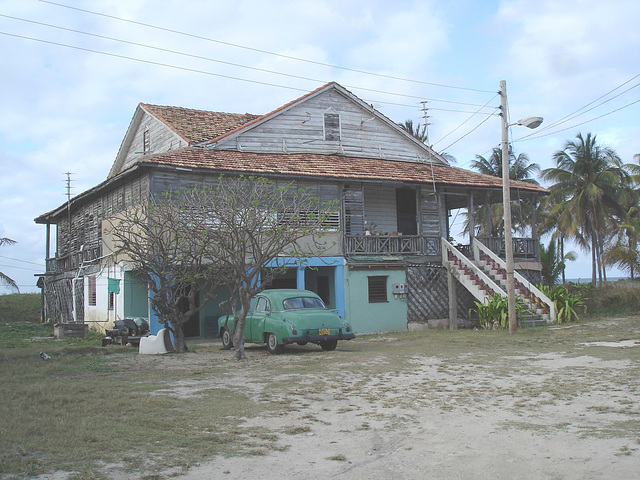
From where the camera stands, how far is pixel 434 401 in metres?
8.56

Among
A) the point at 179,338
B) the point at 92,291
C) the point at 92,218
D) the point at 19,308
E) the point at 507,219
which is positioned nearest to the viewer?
the point at 179,338

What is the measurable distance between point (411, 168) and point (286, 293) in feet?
37.7

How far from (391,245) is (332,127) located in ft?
18.8

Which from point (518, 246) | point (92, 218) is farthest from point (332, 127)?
point (92, 218)

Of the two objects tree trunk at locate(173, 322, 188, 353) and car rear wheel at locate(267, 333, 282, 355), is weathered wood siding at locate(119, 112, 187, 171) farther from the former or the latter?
car rear wheel at locate(267, 333, 282, 355)

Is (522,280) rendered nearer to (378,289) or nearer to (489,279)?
(489,279)

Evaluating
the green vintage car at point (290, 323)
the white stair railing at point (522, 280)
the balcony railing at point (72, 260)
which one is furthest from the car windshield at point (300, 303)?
the balcony railing at point (72, 260)

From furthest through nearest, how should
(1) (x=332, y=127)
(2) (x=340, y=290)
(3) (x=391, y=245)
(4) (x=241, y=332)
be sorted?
1. (1) (x=332, y=127)
2. (3) (x=391, y=245)
3. (2) (x=340, y=290)
4. (4) (x=241, y=332)

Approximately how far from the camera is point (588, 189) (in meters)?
38.5

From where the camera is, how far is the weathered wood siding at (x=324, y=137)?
78.6 ft

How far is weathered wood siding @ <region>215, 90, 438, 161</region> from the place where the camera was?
2395 cm

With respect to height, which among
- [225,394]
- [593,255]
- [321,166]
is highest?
[321,166]

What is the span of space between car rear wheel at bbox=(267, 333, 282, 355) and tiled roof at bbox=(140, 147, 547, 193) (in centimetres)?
681

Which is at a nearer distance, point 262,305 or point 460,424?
point 460,424
